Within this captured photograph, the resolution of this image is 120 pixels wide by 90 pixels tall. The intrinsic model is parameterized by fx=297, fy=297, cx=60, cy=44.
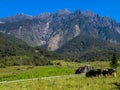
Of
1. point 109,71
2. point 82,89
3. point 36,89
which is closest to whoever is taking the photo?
point 36,89

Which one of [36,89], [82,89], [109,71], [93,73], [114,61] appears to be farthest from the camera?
[114,61]

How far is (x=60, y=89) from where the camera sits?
68.3ft

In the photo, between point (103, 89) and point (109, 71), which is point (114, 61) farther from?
point (103, 89)

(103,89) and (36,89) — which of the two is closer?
(36,89)

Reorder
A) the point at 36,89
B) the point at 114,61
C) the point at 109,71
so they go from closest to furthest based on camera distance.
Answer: the point at 36,89
the point at 109,71
the point at 114,61

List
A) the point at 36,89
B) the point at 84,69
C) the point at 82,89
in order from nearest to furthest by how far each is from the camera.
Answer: the point at 36,89 < the point at 82,89 < the point at 84,69

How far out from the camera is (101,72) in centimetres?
3275

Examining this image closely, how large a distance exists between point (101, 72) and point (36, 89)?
15408 millimetres

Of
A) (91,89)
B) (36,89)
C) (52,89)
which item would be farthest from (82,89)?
(36,89)

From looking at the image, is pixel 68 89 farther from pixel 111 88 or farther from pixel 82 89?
pixel 111 88

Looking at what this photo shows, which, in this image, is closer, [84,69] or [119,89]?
[119,89]

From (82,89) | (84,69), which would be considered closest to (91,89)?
(82,89)

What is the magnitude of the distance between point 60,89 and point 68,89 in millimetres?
578

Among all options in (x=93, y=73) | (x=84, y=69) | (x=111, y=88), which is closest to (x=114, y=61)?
(x=84, y=69)
